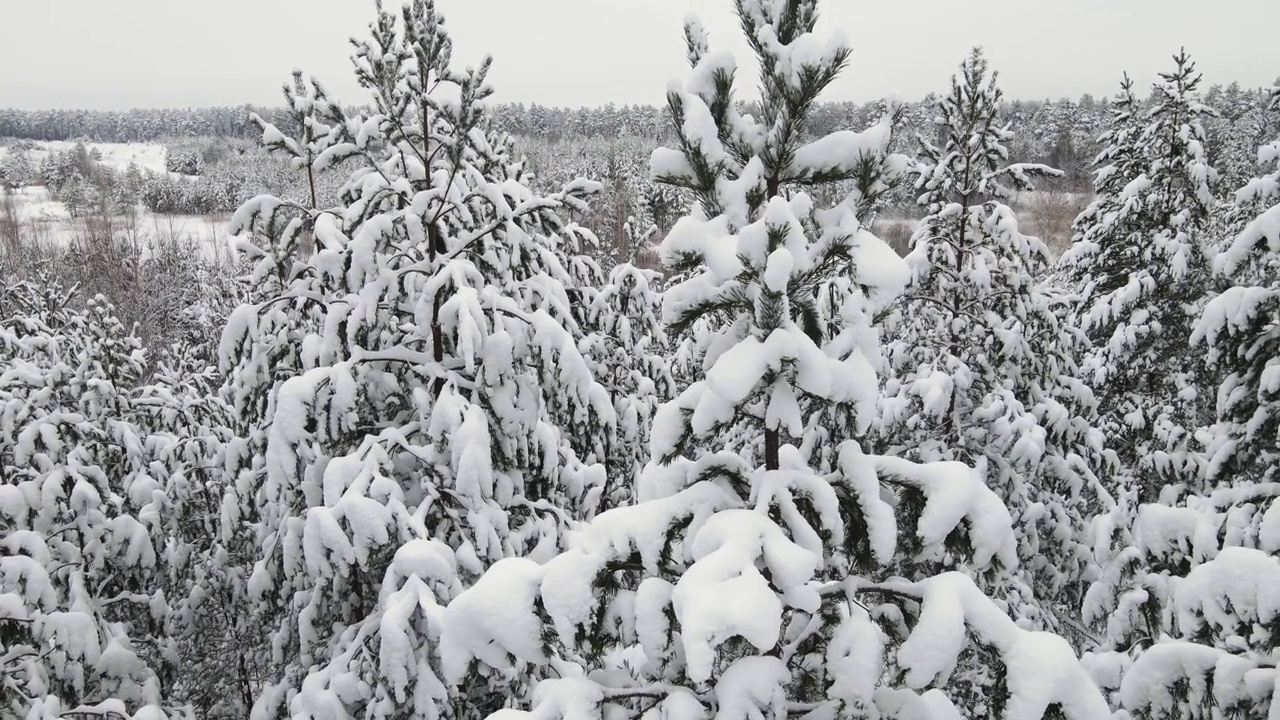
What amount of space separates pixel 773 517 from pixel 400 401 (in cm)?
320

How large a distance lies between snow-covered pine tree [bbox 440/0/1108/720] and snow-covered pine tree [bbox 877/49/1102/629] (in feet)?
16.9

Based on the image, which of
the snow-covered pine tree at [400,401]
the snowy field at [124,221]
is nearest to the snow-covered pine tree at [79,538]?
the snow-covered pine tree at [400,401]

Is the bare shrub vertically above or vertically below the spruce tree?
above

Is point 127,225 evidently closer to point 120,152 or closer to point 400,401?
point 400,401

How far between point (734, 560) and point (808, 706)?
2.20 feet

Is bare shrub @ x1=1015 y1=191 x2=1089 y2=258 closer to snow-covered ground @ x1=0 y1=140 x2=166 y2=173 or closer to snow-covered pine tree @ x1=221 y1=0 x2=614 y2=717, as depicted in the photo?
snow-covered pine tree @ x1=221 y1=0 x2=614 y2=717

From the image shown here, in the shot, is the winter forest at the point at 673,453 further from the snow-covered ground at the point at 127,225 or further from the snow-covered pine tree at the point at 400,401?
the snow-covered ground at the point at 127,225

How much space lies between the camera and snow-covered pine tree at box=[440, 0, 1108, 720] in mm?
1994

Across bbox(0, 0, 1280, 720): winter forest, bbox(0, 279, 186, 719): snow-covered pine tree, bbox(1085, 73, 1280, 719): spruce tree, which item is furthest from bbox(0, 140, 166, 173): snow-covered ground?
bbox(1085, 73, 1280, 719): spruce tree

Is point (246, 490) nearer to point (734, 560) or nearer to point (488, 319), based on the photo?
point (488, 319)

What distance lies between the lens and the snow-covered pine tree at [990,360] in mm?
7277

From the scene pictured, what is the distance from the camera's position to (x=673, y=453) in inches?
93.7

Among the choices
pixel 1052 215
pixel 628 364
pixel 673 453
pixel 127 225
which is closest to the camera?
pixel 673 453

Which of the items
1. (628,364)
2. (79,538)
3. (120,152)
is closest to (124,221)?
(628,364)
